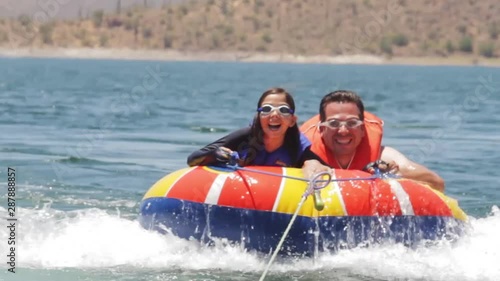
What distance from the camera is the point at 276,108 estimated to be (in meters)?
7.59

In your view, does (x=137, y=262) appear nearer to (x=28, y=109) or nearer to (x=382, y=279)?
(x=382, y=279)

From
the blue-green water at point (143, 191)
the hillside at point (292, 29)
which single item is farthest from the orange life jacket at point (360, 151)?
the hillside at point (292, 29)

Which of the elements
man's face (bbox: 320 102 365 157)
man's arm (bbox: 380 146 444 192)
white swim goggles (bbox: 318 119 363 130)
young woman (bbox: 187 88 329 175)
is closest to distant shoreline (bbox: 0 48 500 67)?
man's arm (bbox: 380 146 444 192)

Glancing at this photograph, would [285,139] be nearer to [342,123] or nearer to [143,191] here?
[342,123]

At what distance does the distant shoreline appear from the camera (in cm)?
12450

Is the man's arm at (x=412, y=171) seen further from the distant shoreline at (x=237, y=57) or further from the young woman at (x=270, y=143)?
the distant shoreline at (x=237, y=57)

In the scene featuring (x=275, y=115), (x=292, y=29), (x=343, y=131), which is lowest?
(x=343, y=131)

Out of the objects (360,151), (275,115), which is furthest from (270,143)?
(360,151)

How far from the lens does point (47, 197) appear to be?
36.1ft

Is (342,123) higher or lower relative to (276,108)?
lower

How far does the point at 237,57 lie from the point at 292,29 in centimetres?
923

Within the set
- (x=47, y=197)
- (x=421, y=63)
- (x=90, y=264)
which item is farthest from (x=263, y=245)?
(x=421, y=63)

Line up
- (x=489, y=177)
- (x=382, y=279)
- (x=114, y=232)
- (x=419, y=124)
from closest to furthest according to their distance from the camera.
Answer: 1. (x=382, y=279)
2. (x=114, y=232)
3. (x=489, y=177)
4. (x=419, y=124)

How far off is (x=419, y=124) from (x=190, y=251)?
16768mm
